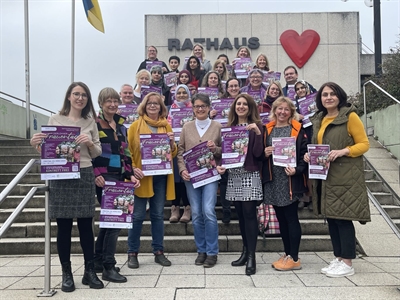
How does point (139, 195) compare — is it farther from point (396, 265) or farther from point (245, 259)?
point (396, 265)

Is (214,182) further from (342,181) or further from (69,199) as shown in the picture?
(69,199)

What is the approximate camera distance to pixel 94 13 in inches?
485

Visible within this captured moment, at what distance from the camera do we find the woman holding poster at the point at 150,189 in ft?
14.8

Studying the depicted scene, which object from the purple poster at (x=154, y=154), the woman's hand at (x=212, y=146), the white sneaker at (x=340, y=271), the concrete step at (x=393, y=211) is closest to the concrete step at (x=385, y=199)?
the concrete step at (x=393, y=211)

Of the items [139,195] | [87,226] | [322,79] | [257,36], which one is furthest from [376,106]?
[87,226]

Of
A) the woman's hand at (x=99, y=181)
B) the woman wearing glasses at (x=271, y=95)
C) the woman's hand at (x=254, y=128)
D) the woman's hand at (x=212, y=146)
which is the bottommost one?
the woman's hand at (x=99, y=181)

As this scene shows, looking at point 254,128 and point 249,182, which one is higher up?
point 254,128

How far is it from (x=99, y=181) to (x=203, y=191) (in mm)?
1285

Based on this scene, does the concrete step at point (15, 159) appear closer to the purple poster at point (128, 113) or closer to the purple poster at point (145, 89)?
the purple poster at point (145, 89)

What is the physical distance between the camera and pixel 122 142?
4.20 m

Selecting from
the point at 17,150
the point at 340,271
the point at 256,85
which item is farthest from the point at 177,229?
the point at 17,150

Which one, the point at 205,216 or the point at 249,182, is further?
the point at 205,216

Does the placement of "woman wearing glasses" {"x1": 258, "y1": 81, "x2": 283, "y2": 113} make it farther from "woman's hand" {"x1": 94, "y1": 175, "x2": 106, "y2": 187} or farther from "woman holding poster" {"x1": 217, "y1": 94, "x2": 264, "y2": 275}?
"woman's hand" {"x1": 94, "y1": 175, "x2": 106, "y2": 187}

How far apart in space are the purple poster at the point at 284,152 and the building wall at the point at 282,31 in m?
12.4
